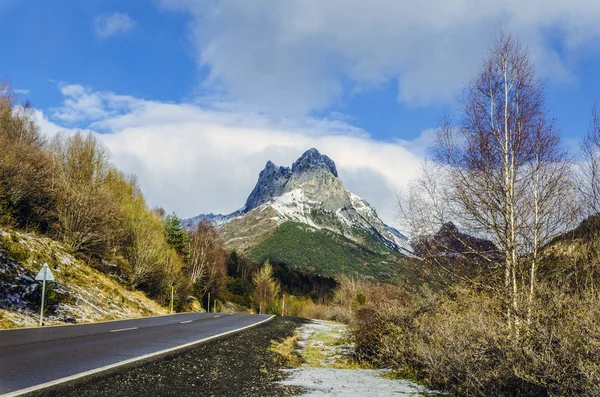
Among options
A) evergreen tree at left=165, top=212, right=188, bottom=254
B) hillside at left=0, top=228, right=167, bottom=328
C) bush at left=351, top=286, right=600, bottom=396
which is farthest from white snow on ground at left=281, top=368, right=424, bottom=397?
evergreen tree at left=165, top=212, right=188, bottom=254

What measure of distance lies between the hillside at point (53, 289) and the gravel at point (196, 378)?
378 inches

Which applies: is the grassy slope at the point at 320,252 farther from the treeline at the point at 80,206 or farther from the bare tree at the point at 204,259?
the treeline at the point at 80,206

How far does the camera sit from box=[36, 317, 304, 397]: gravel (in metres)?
→ 6.49

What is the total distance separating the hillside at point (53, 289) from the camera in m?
17.7

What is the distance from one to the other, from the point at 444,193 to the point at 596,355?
472cm

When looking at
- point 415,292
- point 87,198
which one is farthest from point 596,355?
point 87,198

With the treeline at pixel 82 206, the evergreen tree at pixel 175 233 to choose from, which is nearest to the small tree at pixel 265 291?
the evergreen tree at pixel 175 233

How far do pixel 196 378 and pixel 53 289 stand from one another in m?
15.6

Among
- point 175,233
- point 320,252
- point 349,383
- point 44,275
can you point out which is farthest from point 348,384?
point 320,252

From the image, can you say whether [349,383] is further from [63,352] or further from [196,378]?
[63,352]

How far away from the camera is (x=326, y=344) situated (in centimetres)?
1767

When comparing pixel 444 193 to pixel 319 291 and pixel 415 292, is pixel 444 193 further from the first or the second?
pixel 319 291

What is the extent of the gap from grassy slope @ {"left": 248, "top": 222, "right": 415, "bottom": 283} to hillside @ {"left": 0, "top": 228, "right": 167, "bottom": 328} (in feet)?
369

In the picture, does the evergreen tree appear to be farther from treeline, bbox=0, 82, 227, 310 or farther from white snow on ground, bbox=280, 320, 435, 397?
white snow on ground, bbox=280, 320, 435, 397
